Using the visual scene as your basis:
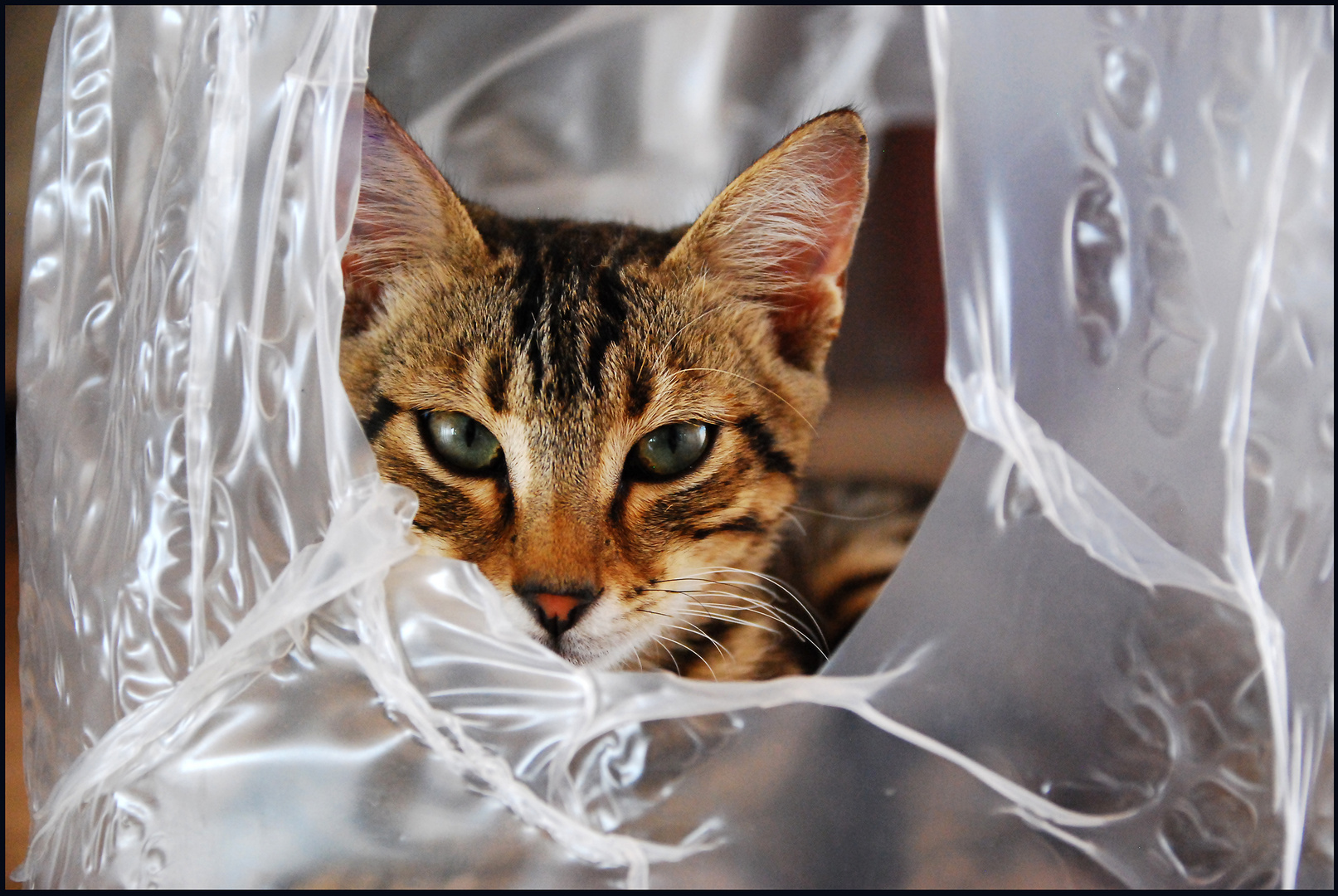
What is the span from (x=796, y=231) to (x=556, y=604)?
1.65 feet

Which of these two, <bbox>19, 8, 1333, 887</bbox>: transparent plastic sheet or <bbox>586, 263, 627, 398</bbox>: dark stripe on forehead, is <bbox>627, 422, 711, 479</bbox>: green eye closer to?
<bbox>586, 263, 627, 398</bbox>: dark stripe on forehead

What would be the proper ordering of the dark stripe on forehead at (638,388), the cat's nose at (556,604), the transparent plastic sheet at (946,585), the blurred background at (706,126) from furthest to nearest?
the blurred background at (706,126) < the dark stripe on forehead at (638,388) < the cat's nose at (556,604) < the transparent plastic sheet at (946,585)

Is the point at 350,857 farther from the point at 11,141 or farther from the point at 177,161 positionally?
the point at 11,141

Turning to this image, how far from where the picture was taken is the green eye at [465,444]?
0.92 metres

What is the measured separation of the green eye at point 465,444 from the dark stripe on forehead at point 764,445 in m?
0.27

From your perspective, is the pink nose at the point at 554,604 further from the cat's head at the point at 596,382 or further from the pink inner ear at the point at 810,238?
the pink inner ear at the point at 810,238

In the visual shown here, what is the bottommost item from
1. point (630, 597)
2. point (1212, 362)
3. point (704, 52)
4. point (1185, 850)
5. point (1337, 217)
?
point (1185, 850)

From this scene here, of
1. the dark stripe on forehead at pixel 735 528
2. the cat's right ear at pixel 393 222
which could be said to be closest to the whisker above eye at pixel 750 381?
the dark stripe on forehead at pixel 735 528

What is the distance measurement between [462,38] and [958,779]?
1.35 meters

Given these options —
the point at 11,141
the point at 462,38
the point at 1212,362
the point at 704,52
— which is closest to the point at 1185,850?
the point at 1212,362

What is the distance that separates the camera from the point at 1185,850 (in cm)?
70

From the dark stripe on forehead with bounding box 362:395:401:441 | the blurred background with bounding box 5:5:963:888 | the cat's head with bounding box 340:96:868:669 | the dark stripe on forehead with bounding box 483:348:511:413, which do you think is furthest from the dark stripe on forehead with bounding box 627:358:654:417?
the blurred background with bounding box 5:5:963:888

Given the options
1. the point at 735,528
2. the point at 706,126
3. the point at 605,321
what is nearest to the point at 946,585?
the point at 735,528

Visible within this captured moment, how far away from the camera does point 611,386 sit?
917mm
